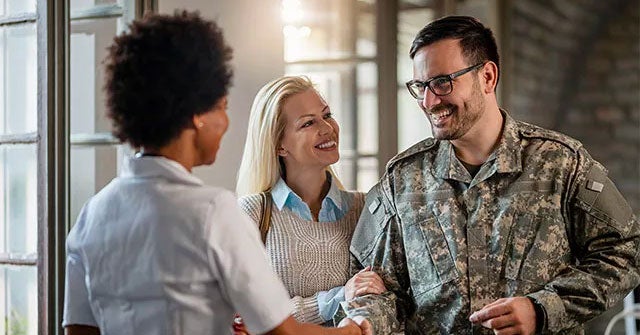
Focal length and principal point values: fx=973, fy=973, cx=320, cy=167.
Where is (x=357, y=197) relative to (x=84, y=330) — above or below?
above

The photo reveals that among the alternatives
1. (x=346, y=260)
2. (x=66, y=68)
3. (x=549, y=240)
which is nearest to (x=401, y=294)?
(x=346, y=260)

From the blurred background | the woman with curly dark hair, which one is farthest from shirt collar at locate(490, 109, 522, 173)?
the blurred background

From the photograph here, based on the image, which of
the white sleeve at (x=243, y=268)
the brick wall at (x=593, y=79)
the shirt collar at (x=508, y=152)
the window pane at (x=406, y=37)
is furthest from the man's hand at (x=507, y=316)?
the brick wall at (x=593, y=79)

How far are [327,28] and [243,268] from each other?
10.9 ft

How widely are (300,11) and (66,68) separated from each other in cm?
201

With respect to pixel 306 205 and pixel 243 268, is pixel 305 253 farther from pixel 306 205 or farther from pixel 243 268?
pixel 243 268

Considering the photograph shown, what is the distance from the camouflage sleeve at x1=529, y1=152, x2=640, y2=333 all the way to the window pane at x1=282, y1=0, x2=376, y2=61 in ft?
8.17

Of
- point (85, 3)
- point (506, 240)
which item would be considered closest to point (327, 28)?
point (85, 3)

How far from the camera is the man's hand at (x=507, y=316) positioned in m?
2.08

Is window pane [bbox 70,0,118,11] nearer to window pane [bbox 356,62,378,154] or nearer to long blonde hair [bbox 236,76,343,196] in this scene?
long blonde hair [bbox 236,76,343,196]

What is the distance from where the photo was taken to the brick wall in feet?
21.4

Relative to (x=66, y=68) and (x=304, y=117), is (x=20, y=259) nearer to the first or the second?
(x=66, y=68)

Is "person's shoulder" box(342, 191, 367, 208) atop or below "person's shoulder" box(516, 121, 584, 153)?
below

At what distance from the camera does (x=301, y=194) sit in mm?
2631
